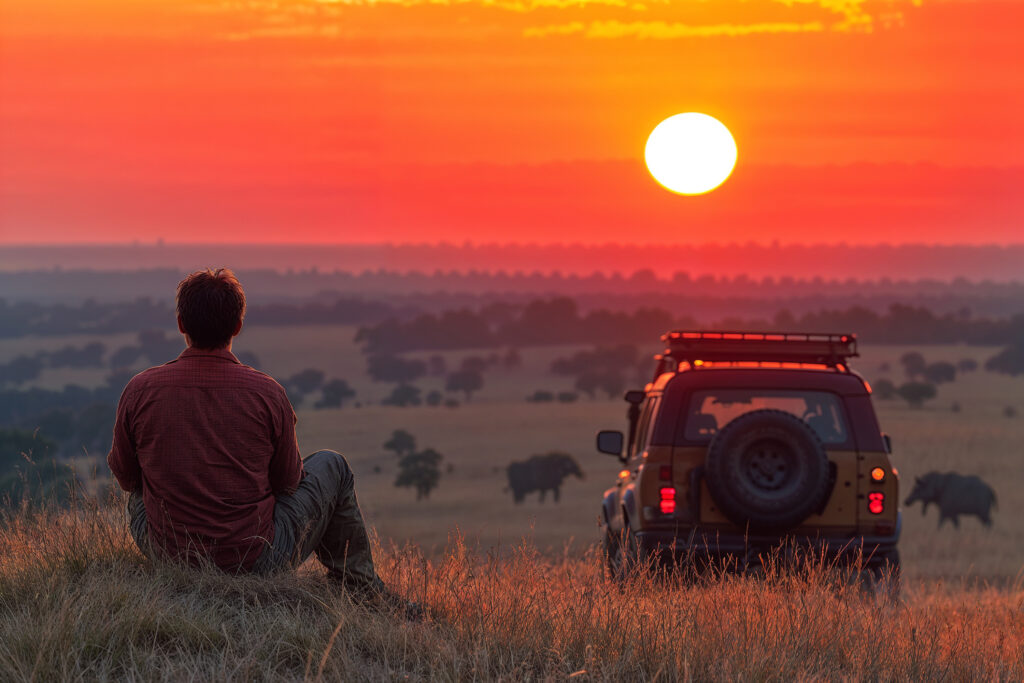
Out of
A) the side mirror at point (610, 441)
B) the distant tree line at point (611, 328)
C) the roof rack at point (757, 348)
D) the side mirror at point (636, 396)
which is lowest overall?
the distant tree line at point (611, 328)

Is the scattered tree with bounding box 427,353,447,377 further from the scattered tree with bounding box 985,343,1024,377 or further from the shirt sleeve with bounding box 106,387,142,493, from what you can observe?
the shirt sleeve with bounding box 106,387,142,493

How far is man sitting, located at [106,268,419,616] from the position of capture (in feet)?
19.4

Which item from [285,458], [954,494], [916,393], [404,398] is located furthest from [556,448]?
[285,458]

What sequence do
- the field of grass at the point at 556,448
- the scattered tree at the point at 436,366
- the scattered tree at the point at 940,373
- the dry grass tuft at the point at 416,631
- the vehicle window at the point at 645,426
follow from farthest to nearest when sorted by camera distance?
the scattered tree at the point at 436,366, the scattered tree at the point at 940,373, the field of grass at the point at 556,448, the vehicle window at the point at 645,426, the dry grass tuft at the point at 416,631

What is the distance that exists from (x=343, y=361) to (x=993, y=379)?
224 ft

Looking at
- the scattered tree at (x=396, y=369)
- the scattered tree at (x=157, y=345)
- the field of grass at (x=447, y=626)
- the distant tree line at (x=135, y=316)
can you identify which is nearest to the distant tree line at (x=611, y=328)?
the scattered tree at (x=396, y=369)

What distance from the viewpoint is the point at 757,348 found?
959cm

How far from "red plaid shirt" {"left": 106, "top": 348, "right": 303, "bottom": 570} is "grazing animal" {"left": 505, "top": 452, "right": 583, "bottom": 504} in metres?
47.5

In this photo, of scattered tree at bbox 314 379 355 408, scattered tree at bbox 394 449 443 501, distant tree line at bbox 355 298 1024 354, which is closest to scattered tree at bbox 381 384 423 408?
scattered tree at bbox 314 379 355 408

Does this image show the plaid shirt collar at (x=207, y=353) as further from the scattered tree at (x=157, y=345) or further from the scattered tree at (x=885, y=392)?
the scattered tree at (x=157, y=345)

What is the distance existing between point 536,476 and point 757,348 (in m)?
45.1

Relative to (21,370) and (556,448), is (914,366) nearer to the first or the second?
(556,448)

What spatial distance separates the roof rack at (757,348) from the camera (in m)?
9.50

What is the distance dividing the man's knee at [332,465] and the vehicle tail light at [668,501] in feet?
9.54
